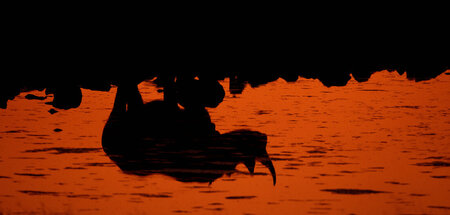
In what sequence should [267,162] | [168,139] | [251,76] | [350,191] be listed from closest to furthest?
[350,191] < [251,76] < [267,162] < [168,139]

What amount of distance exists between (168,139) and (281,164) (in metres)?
3.21

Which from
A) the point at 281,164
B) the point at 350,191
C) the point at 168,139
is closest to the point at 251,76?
the point at 281,164

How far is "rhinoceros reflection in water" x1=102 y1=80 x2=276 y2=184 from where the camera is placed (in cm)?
1376

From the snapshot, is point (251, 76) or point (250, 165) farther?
point (250, 165)

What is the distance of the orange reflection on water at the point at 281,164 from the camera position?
10.5 m

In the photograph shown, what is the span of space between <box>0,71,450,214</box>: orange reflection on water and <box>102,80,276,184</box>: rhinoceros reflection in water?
14.8 inches

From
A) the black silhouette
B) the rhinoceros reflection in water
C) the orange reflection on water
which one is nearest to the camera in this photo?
the orange reflection on water

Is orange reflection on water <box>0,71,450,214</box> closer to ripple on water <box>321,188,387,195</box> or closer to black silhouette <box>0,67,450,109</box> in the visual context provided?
ripple on water <box>321,188,387,195</box>

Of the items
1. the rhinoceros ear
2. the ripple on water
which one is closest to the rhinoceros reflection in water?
the rhinoceros ear

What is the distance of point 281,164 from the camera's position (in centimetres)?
1290

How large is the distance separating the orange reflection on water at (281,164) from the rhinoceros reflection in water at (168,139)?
1.24ft

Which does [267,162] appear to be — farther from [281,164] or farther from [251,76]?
[251,76]

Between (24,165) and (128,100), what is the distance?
2.89m

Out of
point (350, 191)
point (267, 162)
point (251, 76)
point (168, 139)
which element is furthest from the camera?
point (168, 139)
